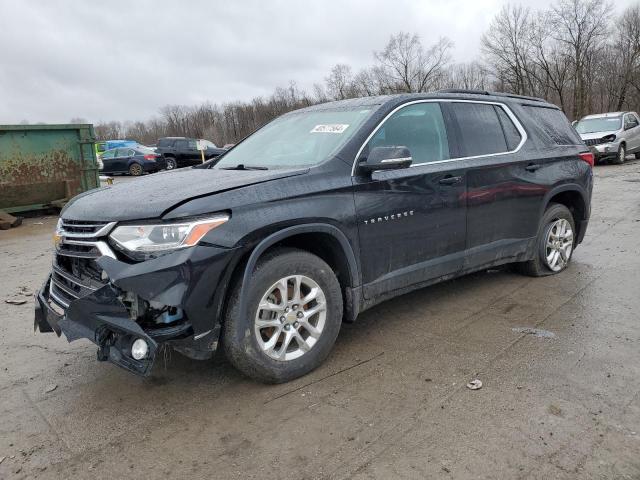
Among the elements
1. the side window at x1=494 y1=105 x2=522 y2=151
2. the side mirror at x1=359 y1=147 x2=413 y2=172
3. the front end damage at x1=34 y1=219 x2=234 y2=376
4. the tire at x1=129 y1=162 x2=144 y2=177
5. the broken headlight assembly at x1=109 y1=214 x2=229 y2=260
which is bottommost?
the front end damage at x1=34 y1=219 x2=234 y2=376

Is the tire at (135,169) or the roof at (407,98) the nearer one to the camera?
the roof at (407,98)

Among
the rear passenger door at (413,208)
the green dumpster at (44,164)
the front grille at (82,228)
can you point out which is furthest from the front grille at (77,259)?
the green dumpster at (44,164)

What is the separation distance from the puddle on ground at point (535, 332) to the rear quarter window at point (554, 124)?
218cm

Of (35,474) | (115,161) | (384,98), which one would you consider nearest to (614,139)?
(384,98)

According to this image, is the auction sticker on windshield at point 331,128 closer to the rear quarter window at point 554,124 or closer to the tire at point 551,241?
the rear quarter window at point 554,124

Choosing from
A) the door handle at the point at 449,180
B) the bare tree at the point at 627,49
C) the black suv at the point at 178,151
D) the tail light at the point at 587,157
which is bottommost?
the door handle at the point at 449,180

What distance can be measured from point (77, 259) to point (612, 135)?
63.8ft

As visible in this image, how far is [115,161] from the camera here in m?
25.7

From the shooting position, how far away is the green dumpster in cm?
1012

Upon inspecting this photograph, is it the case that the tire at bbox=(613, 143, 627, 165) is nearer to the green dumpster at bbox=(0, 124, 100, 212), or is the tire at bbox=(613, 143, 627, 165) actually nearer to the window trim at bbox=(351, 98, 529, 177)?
the window trim at bbox=(351, 98, 529, 177)

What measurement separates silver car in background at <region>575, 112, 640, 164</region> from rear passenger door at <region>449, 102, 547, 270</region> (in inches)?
597

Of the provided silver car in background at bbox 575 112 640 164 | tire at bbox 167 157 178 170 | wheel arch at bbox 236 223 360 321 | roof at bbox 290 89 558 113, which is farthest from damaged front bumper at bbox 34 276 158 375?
tire at bbox 167 157 178 170

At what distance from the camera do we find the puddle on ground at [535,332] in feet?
12.5

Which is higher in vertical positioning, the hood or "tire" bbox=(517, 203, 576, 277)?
the hood
